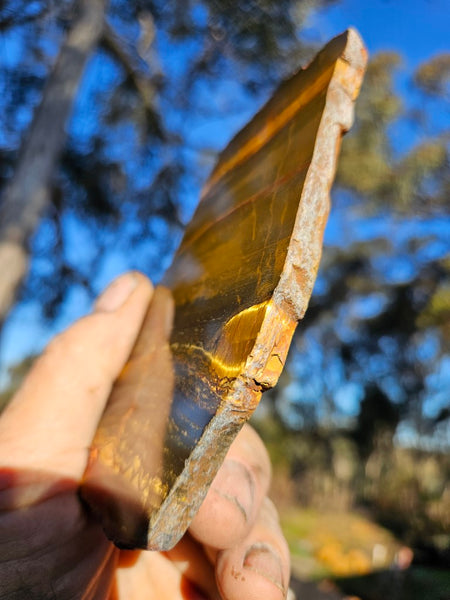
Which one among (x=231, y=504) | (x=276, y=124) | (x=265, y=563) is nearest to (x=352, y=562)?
(x=265, y=563)

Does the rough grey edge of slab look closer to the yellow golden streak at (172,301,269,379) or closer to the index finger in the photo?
the yellow golden streak at (172,301,269,379)

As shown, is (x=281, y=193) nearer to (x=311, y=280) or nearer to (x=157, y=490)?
(x=311, y=280)

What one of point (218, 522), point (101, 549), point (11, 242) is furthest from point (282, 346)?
Result: point (11, 242)

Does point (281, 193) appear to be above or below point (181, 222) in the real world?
below

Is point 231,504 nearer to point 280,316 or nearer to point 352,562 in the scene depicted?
point 280,316

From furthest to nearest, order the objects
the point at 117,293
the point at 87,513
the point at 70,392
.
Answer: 1. the point at 117,293
2. the point at 70,392
3. the point at 87,513

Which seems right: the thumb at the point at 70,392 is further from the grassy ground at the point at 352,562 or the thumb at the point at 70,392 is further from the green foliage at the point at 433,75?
the green foliage at the point at 433,75
